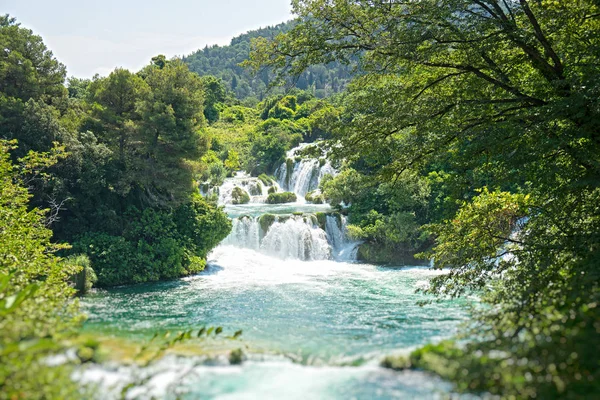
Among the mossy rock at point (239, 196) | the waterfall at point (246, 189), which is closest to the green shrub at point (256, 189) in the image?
the waterfall at point (246, 189)

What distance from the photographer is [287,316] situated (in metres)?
9.03

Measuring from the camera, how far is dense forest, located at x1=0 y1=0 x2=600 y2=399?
2768 mm

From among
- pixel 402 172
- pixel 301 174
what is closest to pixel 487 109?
pixel 402 172

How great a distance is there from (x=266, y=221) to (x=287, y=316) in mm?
10801

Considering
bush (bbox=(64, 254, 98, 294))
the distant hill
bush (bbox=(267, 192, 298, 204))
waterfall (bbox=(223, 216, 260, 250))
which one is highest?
the distant hill

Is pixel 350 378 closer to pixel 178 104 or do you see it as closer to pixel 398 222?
pixel 178 104

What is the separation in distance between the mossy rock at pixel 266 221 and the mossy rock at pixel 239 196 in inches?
298

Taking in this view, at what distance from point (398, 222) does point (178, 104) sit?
31.7ft

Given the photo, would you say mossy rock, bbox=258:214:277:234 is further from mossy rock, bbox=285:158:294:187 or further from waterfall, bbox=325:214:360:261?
mossy rock, bbox=285:158:294:187

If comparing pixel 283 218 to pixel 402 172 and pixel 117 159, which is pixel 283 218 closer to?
pixel 117 159

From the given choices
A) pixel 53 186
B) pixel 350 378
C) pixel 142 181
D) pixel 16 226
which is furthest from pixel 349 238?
pixel 350 378

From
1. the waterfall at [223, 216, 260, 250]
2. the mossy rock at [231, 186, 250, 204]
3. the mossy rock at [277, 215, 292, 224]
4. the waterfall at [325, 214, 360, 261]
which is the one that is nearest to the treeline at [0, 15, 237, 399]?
the waterfall at [223, 216, 260, 250]

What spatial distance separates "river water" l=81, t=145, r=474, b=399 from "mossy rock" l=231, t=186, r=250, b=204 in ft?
3.79

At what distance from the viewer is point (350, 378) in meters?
3.31
